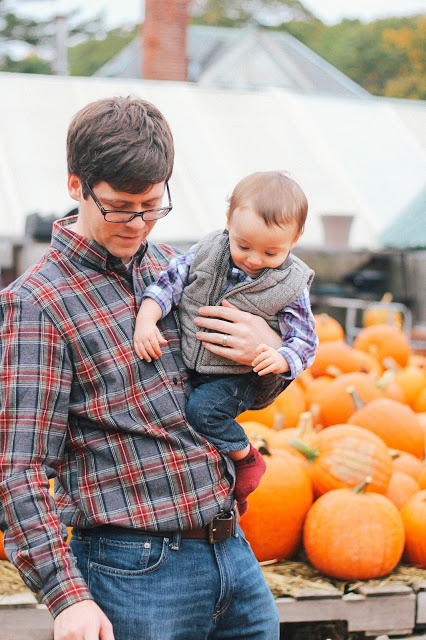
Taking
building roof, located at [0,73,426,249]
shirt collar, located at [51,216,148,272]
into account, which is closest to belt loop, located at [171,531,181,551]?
shirt collar, located at [51,216,148,272]

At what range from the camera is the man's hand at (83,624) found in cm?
146

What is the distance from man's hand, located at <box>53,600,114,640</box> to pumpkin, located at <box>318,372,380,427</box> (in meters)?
2.33

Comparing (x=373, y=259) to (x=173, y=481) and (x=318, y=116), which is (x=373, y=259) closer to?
(x=318, y=116)

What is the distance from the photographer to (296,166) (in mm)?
11391

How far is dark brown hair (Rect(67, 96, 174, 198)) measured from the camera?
153 centimetres

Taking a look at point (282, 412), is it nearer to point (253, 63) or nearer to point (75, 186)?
point (75, 186)

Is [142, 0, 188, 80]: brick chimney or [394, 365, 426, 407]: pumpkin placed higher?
[142, 0, 188, 80]: brick chimney

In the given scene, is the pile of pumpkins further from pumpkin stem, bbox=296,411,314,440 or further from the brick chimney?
the brick chimney

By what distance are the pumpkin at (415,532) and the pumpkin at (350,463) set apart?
14 centimetres

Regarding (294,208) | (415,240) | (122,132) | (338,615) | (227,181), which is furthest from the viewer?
(227,181)

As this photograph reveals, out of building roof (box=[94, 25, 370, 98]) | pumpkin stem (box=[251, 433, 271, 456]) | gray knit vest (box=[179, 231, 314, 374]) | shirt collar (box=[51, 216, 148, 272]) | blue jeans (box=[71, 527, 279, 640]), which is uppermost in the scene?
building roof (box=[94, 25, 370, 98])

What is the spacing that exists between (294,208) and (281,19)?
1702 inches

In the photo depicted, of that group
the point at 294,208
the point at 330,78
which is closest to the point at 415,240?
the point at 294,208

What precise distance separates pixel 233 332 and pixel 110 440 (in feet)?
1.23
